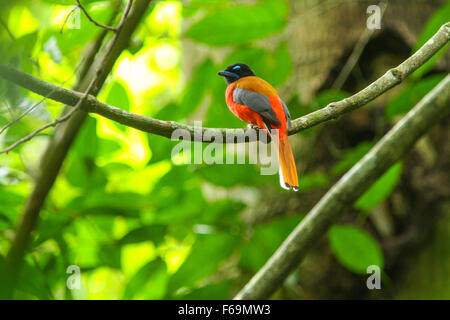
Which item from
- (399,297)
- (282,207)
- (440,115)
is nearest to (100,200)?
(282,207)

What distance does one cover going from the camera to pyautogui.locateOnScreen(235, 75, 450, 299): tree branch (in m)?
1.87

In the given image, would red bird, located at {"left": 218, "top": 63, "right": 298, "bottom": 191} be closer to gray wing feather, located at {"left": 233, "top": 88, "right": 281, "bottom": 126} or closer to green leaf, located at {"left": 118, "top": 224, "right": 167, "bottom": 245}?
gray wing feather, located at {"left": 233, "top": 88, "right": 281, "bottom": 126}

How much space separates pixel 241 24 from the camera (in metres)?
1.75

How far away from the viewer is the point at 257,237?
2.02 meters

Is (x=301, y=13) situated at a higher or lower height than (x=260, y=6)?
higher

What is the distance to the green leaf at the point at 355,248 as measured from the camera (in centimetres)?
192

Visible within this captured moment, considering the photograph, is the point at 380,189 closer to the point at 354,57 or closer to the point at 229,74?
the point at 229,74

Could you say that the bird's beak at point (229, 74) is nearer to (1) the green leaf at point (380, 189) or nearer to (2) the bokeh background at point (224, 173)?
(2) the bokeh background at point (224, 173)

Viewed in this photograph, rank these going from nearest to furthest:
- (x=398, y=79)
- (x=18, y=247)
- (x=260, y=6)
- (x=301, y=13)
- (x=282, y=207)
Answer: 1. (x=398, y=79)
2. (x=18, y=247)
3. (x=260, y=6)
4. (x=282, y=207)
5. (x=301, y=13)

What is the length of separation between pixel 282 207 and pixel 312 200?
17cm

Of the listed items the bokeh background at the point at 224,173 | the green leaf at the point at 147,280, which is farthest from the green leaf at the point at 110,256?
the green leaf at the point at 147,280

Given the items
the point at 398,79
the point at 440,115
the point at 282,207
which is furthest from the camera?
the point at 282,207

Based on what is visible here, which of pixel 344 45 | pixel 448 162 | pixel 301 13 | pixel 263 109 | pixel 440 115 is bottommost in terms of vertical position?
pixel 263 109

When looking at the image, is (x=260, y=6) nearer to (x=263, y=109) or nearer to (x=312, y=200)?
(x=263, y=109)
